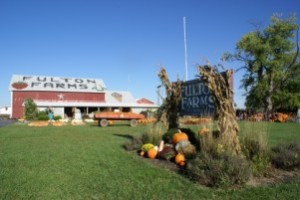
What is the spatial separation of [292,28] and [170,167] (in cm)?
3852

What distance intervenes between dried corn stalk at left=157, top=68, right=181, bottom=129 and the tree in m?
29.8

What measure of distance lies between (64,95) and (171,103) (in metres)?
43.6

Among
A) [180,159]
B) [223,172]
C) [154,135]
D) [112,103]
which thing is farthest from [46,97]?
[223,172]

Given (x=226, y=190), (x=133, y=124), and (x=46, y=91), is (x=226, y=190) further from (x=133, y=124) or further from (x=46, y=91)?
(x=46, y=91)

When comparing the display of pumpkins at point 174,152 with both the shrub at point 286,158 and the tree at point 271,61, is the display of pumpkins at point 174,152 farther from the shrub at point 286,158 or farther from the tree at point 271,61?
the tree at point 271,61

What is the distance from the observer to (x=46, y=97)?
5231cm

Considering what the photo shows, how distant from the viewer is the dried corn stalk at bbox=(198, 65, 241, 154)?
7.64 metres

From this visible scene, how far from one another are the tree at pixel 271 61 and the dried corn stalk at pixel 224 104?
3302cm

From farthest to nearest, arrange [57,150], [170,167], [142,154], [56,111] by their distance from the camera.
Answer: [56,111] → [57,150] → [142,154] → [170,167]

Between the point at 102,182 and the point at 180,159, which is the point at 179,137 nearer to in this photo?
the point at 180,159

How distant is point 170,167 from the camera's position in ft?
25.7

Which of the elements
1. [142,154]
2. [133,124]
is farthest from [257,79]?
[142,154]

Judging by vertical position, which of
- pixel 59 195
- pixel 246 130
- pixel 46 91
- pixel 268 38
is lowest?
pixel 59 195

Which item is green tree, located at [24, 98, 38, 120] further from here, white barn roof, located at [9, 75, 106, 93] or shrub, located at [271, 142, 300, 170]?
shrub, located at [271, 142, 300, 170]
